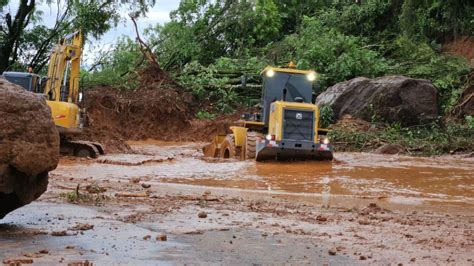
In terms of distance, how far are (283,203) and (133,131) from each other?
21534 millimetres

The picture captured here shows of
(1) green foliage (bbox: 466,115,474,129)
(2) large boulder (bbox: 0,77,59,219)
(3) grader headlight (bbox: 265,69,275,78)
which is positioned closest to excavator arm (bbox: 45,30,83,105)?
(3) grader headlight (bbox: 265,69,275,78)

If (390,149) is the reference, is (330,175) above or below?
below

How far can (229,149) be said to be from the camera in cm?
1884

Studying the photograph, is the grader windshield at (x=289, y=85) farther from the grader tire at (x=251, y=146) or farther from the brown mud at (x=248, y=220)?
the brown mud at (x=248, y=220)

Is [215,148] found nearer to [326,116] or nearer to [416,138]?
[326,116]

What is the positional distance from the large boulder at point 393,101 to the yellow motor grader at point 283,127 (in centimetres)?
580

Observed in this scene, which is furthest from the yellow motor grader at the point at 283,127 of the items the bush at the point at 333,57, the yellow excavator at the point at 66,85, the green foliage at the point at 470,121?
the bush at the point at 333,57

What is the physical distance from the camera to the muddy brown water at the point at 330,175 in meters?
11.7

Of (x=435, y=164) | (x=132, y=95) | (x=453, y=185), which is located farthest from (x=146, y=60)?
(x=453, y=185)

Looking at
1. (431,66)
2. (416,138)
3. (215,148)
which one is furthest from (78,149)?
(431,66)

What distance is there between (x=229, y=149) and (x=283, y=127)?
2329 mm

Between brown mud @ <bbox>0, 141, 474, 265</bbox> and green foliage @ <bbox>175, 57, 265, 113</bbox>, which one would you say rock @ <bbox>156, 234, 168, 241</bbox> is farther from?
green foliage @ <bbox>175, 57, 265, 113</bbox>

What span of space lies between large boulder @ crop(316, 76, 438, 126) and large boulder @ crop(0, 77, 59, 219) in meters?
19.5

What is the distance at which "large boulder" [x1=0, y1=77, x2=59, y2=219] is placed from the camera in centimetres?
555
